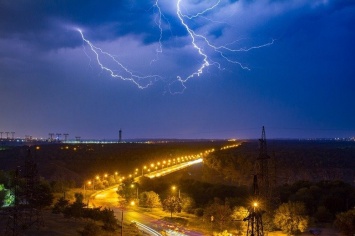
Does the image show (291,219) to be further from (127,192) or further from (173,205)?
(127,192)

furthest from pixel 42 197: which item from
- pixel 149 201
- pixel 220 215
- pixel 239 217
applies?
pixel 239 217

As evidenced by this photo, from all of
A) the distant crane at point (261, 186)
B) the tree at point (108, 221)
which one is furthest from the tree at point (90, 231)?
the distant crane at point (261, 186)

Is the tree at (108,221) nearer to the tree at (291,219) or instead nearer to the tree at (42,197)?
the tree at (42,197)

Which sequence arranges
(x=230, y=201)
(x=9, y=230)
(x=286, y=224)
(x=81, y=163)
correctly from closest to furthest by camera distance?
1. (x=9, y=230)
2. (x=286, y=224)
3. (x=230, y=201)
4. (x=81, y=163)

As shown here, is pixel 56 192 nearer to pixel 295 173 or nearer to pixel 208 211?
pixel 208 211

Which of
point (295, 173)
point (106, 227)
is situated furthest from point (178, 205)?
point (295, 173)

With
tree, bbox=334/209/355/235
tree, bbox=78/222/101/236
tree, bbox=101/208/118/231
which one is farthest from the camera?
tree, bbox=334/209/355/235

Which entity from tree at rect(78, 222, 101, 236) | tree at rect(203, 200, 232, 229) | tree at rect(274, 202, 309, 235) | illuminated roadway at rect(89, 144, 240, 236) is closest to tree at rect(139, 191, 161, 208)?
illuminated roadway at rect(89, 144, 240, 236)

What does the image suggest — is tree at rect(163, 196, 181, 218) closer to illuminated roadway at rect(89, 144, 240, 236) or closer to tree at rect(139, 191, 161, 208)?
illuminated roadway at rect(89, 144, 240, 236)
